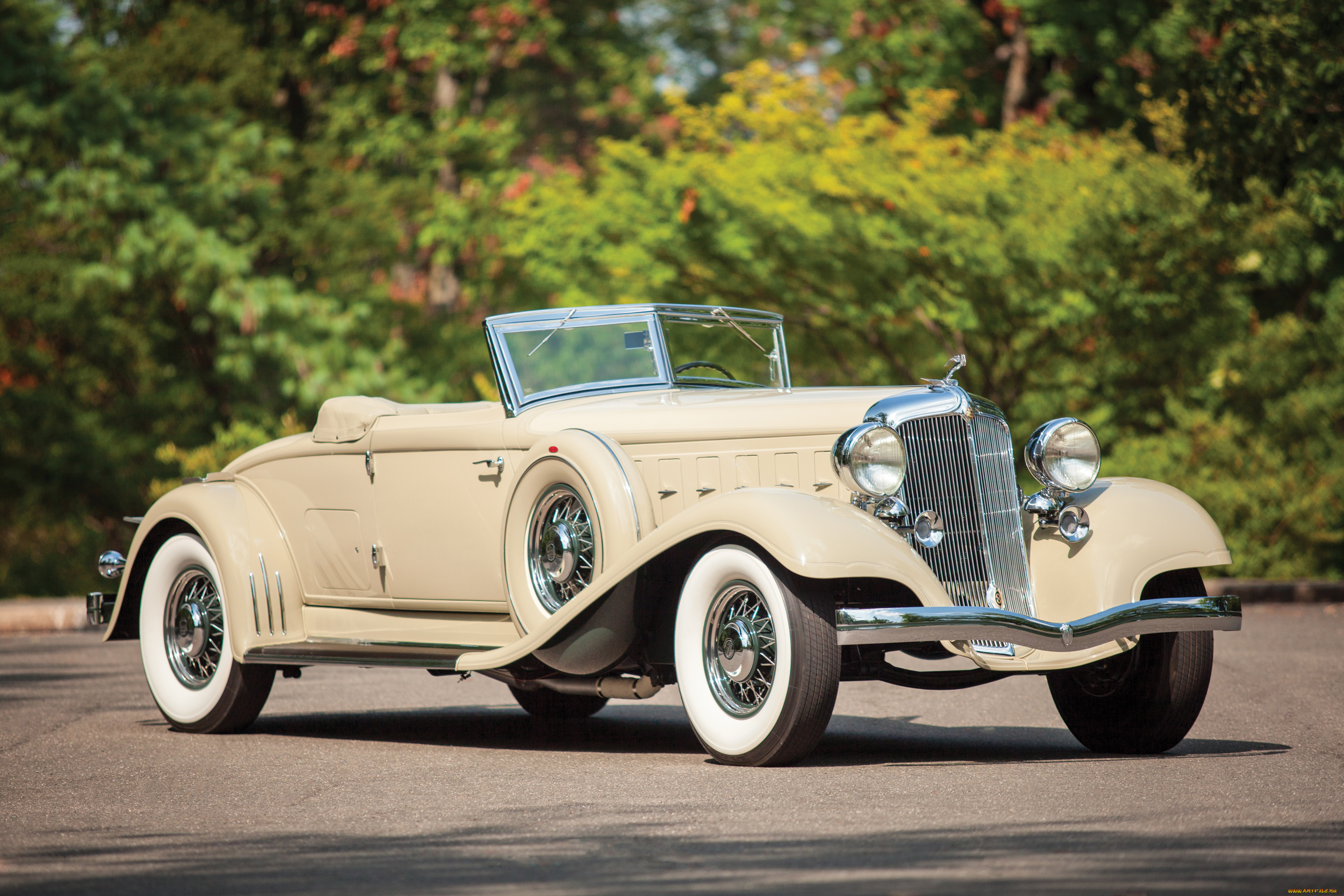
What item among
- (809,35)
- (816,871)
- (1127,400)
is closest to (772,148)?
(1127,400)

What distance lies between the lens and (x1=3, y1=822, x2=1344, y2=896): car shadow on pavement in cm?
407

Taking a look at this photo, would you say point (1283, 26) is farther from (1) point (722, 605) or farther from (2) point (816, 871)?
(2) point (816, 871)

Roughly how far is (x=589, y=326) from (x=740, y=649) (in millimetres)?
2354

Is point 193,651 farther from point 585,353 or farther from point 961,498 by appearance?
point 961,498

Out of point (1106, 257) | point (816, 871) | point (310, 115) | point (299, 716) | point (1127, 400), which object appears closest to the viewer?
point (816, 871)

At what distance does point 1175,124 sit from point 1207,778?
14496 mm

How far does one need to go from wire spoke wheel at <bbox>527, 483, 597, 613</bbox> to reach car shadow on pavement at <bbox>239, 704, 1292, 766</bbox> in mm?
705

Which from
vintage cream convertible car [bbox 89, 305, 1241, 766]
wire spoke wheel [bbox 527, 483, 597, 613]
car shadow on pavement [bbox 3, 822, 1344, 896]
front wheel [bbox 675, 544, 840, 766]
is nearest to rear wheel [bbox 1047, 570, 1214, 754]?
vintage cream convertible car [bbox 89, 305, 1241, 766]

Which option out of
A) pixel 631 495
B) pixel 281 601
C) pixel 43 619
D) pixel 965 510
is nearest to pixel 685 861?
pixel 631 495

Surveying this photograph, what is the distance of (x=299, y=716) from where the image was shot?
28.9ft

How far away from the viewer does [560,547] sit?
7027 mm

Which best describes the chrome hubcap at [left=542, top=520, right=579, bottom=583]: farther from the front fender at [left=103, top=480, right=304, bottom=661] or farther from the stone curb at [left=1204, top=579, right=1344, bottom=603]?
the stone curb at [left=1204, top=579, right=1344, bottom=603]

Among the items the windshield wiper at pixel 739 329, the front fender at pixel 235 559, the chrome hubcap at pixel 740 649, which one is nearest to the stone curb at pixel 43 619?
the front fender at pixel 235 559

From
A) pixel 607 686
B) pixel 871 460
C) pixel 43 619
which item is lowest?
pixel 43 619
